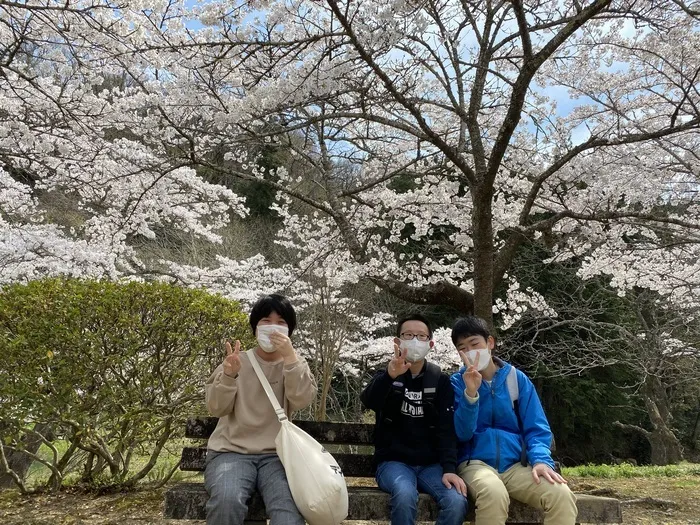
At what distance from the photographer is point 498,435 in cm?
277

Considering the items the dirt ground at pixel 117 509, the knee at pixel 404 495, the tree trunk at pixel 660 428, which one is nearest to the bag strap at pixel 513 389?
the knee at pixel 404 495

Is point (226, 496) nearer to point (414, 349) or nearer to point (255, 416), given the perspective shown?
point (255, 416)

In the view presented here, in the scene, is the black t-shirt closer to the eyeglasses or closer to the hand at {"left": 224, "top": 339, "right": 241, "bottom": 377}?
the eyeglasses

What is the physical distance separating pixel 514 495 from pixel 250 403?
132 centimetres

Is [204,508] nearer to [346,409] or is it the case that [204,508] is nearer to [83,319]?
[83,319]

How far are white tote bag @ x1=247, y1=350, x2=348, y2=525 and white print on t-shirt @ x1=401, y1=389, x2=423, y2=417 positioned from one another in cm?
52

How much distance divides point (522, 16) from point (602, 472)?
784 cm

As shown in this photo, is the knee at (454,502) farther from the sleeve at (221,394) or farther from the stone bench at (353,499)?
the sleeve at (221,394)

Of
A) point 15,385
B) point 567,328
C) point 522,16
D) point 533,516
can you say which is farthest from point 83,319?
point 567,328

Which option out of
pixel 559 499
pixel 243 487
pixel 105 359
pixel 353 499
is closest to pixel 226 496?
pixel 243 487

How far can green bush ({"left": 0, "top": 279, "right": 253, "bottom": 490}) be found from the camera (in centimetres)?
401

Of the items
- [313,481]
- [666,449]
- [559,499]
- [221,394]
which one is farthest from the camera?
[666,449]

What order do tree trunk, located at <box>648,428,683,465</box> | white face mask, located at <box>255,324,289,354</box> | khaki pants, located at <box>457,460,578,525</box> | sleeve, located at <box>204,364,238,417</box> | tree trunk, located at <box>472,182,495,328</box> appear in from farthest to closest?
tree trunk, located at <box>648,428,683,465</box> → tree trunk, located at <box>472,182,495,328</box> → white face mask, located at <box>255,324,289,354</box> → sleeve, located at <box>204,364,238,417</box> → khaki pants, located at <box>457,460,578,525</box>

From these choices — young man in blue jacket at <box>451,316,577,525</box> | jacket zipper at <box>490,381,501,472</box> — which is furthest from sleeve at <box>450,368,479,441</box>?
jacket zipper at <box>490,381,501,472</box>
